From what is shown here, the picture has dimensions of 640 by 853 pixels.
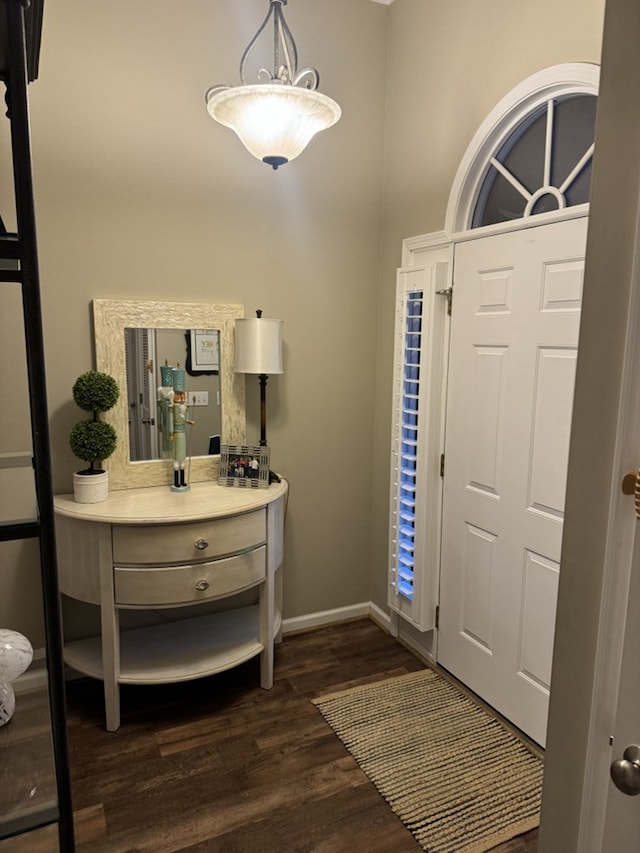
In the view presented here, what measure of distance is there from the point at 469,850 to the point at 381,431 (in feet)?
6.23

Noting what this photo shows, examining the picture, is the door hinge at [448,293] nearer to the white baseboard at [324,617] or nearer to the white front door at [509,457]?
the white front door at [509,457]

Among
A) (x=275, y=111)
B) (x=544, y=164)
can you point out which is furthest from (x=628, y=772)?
(x=544, y=164)

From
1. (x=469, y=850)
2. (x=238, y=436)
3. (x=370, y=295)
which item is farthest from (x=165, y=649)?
(x=370, y=295)

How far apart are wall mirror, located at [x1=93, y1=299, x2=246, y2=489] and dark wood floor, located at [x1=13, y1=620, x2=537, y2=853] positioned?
0.98m

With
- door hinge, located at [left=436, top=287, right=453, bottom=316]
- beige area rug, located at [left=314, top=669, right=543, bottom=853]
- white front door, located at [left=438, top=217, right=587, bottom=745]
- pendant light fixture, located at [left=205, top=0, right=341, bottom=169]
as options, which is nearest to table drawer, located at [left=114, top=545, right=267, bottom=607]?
beige area rug, located at [left=314, top=669, right=543, bottom=853]

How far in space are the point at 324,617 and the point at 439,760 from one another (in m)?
1.14

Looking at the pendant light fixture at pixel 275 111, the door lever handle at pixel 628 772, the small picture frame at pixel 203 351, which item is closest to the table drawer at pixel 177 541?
the small picture frame at pixel 203 351

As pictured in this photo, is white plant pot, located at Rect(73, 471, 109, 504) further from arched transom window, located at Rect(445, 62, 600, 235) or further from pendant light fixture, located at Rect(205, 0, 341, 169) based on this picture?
arched transom window, located at Rect(445, 62, 600, 235)

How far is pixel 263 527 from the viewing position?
8.36 ft

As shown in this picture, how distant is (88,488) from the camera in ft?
7.97

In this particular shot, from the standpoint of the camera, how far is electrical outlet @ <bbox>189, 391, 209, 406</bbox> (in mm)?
2760

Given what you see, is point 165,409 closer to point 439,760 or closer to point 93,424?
point 93,424

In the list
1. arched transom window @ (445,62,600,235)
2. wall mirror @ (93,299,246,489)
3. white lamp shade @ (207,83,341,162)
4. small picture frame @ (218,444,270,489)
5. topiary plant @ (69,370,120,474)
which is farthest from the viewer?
small picture frame @ (218,444,270,489)

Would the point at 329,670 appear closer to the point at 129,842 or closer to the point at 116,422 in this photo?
the point at 129,842
